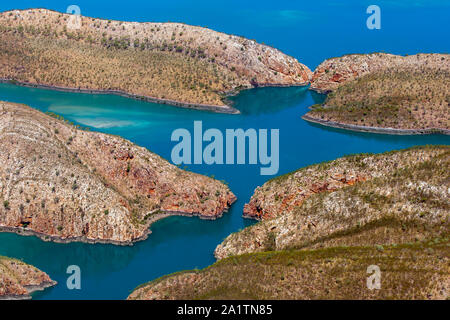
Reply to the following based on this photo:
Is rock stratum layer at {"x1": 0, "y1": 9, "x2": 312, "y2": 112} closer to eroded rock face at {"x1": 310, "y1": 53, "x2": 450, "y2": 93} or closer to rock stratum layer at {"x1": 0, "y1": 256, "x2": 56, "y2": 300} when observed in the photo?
eroded rock face at {"x1": 310, "y1": 53, "x2": 450, "y2": 93}

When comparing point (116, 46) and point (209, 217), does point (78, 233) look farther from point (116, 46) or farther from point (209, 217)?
point (116, 46)

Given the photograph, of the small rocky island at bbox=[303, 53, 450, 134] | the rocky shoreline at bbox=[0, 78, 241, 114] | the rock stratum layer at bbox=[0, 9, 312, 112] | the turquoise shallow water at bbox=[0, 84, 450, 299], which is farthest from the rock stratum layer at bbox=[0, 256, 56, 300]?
the small rocky island at bbox=[303, 53, 450, 134]

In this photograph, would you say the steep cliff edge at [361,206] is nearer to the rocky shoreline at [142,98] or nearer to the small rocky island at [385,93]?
the small rocky island at [385,93]

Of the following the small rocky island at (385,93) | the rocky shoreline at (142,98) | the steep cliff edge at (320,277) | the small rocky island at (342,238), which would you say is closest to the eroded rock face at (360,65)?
the small rocky island at (385,93)

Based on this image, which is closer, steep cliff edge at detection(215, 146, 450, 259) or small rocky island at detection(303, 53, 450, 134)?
steep cliff edge at detection(215, 146, 450, 259)

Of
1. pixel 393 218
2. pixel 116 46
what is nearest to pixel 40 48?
pixel 116 46

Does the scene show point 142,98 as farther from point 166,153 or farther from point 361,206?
point 361,206

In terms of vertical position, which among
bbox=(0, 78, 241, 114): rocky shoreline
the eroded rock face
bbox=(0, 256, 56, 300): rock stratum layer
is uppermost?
the eroded rock face
